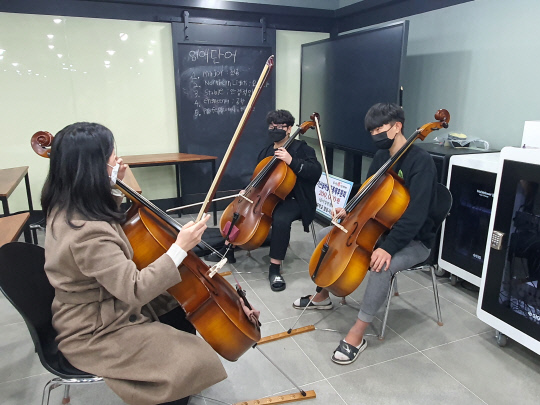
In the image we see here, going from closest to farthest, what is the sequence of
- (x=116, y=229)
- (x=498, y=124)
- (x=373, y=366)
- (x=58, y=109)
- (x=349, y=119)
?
1. (x=116, y=229)
2. (x=373, y=366)
3. (x=498, y=124)
4. (x=349, y=119)
5. (x=58, y=109)

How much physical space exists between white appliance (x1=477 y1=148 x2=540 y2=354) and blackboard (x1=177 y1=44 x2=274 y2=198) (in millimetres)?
2741

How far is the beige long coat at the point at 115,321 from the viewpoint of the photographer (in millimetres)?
1104

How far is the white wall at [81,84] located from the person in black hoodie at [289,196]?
5.71ft

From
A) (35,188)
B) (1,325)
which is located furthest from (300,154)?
(35,188)

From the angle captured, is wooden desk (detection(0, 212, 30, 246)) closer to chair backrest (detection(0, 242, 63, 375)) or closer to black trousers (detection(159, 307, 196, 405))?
chair backrest (detection(0, 242, 63, 375))

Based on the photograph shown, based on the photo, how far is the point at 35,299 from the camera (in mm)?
1206

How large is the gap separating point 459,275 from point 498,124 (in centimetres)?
105

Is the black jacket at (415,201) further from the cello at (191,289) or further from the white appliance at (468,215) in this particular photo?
the cello at (191,289)

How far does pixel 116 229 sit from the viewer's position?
47.7 inches

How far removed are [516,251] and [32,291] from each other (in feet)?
6.51

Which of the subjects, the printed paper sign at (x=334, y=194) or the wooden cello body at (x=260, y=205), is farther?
the printed paper sign at (x=334, y=194)

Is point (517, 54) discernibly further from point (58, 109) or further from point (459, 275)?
point (58, 109)

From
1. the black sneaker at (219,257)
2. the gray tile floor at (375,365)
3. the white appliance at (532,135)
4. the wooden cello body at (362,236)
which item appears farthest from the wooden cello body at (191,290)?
the white appliance at (532,135)

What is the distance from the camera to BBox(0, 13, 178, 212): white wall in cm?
339
